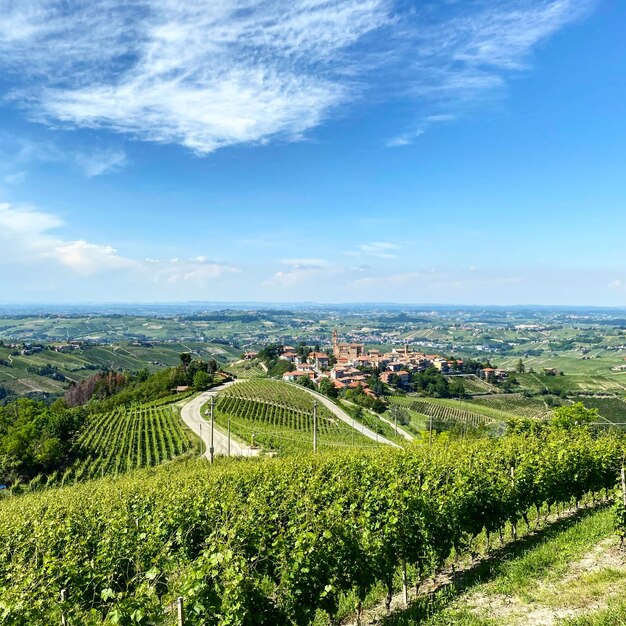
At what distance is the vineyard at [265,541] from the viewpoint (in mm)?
6660

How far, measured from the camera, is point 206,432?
55.8m

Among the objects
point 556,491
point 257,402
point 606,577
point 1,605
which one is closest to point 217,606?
point 1,605

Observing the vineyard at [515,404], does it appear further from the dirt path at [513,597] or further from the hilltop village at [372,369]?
the dirt path at [513,597]

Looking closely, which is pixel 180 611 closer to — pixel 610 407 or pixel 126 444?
pixel 126 444

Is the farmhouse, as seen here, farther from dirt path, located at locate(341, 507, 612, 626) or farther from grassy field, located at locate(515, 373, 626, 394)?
dirt path, located at locate(341, 507, 612, 626)

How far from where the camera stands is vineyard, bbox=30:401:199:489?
46.8 m

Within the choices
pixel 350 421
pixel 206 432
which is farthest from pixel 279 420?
pixel 206 432

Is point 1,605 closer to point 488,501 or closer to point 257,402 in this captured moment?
point 488,501

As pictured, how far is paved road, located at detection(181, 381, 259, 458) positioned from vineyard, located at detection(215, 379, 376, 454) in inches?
77.3

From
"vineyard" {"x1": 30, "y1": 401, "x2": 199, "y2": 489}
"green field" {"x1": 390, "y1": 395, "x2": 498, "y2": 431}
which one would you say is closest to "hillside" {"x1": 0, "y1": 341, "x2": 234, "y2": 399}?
"vineyard" {"x1": 30, "y1": 401, "x2": 199, "y2": 489}

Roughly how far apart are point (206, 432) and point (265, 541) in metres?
49.4

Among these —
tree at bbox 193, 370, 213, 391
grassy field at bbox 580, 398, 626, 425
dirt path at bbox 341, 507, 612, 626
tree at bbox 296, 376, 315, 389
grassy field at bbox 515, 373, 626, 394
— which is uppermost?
dirt path at bbox 341, 507, 612, 626

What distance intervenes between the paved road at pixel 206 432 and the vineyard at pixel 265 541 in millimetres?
31103

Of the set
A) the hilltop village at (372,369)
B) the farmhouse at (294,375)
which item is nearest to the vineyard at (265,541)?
the hilltop village at (372,369)
